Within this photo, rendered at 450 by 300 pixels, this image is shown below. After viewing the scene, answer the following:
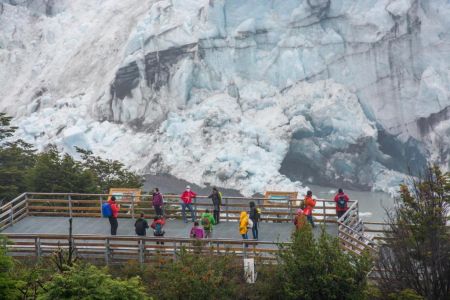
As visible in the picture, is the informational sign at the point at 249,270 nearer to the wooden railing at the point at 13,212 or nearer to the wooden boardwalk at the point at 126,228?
the wooden boardwalk at the point at 126,228

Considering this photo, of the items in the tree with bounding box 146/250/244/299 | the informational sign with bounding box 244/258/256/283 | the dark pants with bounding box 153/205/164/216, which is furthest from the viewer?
the dark pants with bounding box 153/205/164/216

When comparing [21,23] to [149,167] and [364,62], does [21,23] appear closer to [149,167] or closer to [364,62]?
[149,167]

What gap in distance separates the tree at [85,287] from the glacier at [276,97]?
82.8 ft

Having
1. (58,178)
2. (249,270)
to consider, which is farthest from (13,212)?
(249,270)

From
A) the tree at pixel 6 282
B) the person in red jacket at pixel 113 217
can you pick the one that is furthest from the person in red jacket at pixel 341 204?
the tree at pixel 6 282

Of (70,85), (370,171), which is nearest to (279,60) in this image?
(370,171)

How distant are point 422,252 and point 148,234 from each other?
7.87m

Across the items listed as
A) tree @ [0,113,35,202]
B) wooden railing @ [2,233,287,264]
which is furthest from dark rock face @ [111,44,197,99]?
wooden railing @ [2,233,287,264]

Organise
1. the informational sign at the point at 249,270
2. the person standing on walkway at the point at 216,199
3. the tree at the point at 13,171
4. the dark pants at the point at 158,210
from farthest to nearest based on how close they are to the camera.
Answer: the tree at the point at 13,171 < the dark pants at the point at 158,210 < the person standing on walkway at the point at 216,199 < the informational sign at the point at 249,270

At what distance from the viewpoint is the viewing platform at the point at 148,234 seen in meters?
15.1

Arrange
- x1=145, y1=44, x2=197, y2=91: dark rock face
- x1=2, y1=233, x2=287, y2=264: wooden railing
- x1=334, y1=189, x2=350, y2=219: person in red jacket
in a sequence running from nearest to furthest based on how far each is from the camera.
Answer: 1. x1=2, y1=233, x2=287, y2=264: wooden railing
2. x1=334, y1=189, x2=350, y2=219: person in red jacket
3. x1=145, y1=44, x2=197, y2=91: dark rock face

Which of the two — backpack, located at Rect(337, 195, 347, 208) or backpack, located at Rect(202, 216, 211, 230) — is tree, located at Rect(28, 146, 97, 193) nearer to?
backpack, located at Rect(202, 216, 211, 230)

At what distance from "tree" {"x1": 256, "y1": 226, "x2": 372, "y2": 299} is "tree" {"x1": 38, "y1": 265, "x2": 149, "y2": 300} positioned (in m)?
3.12

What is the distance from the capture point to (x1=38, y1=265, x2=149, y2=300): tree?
10172mm
